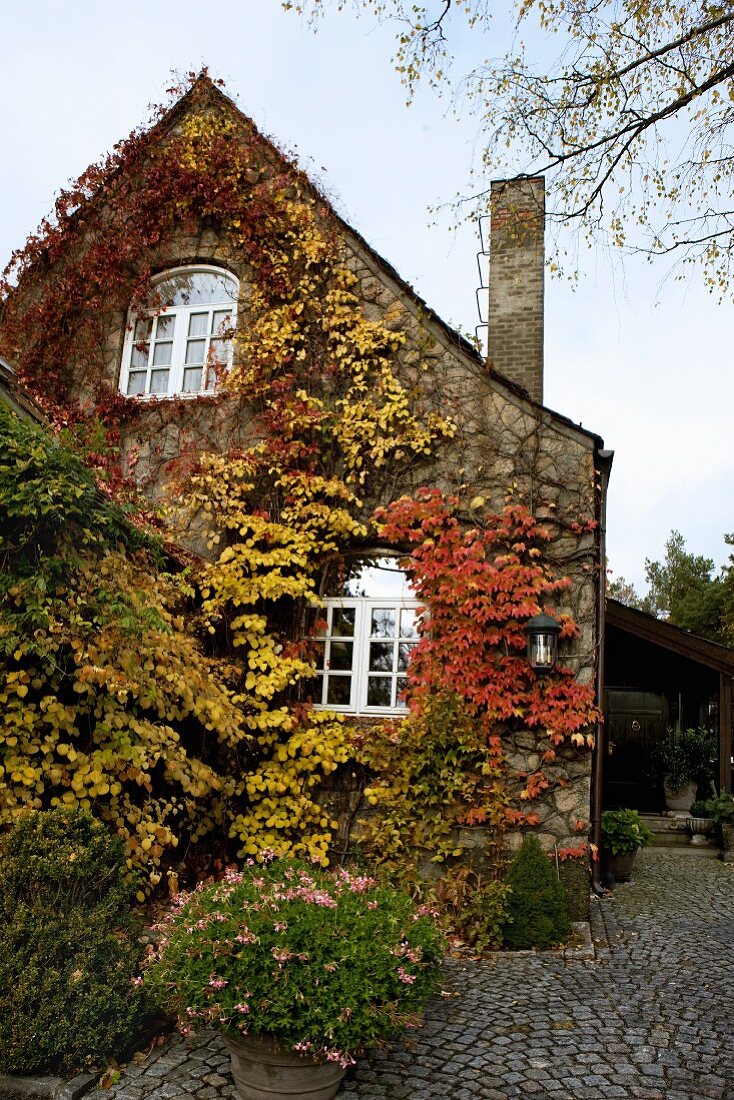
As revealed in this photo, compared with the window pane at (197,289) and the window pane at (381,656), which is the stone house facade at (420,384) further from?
the window pane at (381,656)

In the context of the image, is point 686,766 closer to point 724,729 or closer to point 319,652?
point 724,729

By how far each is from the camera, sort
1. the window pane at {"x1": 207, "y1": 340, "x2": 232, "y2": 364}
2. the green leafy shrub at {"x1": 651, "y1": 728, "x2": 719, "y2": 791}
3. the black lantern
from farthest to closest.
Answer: the green leafy shrub at {"x1": 651, "y1": 728, "x2": 719, "y2": 791}, the window pane at {"x1": 207, "y1": 340, "x2": 232, "y2": 364}, the black lantern

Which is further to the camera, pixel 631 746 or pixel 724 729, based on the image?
pixel 631 746

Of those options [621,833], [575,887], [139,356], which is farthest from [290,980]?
[139,356]

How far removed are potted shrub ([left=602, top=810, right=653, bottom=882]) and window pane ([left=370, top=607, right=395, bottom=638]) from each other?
2925 mm

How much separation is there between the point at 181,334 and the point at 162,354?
294 millimetres

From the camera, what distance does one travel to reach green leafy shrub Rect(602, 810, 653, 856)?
815cm

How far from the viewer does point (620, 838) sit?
322 inches

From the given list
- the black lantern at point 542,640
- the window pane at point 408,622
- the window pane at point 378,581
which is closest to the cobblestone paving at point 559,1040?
the black lantern at point 542,640

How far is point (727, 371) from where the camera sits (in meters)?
7.18

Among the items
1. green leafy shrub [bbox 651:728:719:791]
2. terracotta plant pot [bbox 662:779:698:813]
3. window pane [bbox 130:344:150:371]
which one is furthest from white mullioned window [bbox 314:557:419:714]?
terracotta plant pot [bbox 662:779:698:813]

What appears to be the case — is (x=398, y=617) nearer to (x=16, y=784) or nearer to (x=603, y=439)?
(x=603, y=439)

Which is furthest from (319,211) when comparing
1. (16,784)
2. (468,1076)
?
(468,1076)

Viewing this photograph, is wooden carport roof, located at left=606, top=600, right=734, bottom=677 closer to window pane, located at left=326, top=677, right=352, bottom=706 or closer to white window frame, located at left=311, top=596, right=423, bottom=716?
white window frame, located at left=311, top=596, right=423, bottom=716
